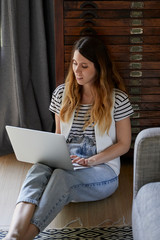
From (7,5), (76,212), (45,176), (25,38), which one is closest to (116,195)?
(76,212)

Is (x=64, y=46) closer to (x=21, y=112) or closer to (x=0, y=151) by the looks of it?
(x=21, y=112)

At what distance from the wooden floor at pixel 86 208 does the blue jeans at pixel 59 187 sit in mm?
64

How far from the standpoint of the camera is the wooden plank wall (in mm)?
2035

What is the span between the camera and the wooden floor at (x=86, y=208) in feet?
6.25

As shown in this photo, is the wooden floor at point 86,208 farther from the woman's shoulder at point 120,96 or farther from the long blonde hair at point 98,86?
the woman's shoulder at point 120,96

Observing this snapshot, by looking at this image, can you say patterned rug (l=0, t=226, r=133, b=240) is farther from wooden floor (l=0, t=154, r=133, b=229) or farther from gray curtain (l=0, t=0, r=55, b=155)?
gray curtain (l=0, t=0, r=55, b=155)

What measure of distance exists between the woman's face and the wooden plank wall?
23 centimetres

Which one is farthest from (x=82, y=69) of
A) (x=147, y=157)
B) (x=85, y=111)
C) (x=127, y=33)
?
(x=147, y=157)

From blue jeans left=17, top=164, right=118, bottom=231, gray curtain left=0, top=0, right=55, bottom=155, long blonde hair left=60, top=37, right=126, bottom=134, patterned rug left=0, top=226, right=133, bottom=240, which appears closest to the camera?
blue jeans left=17, top=164, right=118, bottom=231

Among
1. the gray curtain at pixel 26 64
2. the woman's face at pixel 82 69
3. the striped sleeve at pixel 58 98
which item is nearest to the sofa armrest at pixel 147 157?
the woman's face at pixel 82 69

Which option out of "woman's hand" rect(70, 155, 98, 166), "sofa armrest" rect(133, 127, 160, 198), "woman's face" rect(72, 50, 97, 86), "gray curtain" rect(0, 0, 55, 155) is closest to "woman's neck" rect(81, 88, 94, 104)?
"woman's face" rect(72, 50, 97, 86)

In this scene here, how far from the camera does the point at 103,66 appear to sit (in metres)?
1.91

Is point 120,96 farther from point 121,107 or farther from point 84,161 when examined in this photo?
point 84,161

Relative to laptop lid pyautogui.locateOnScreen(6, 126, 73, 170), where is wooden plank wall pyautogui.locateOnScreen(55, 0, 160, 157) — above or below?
above
